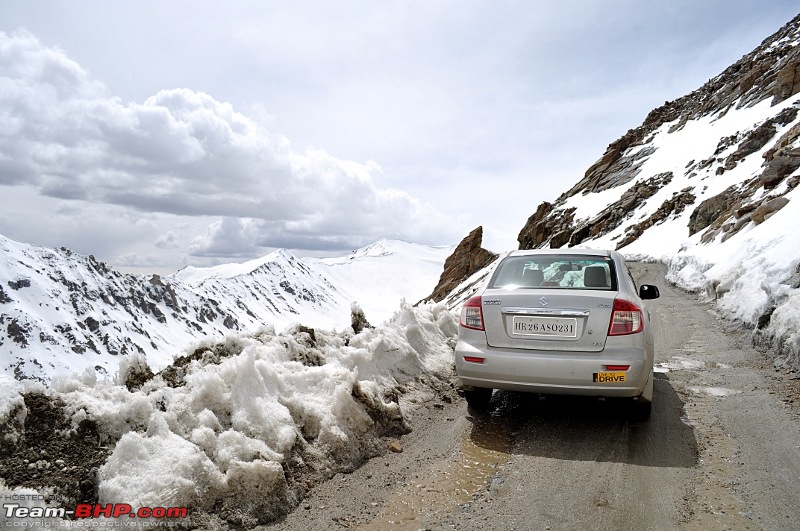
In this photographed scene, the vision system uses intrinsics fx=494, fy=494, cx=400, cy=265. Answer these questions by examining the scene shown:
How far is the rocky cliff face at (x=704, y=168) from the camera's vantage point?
107 ft

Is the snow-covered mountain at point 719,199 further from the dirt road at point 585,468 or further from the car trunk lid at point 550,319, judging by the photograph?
the car trunk lid at point 550,319

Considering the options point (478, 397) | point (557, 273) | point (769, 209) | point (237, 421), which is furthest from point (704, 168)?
point (237, 421)

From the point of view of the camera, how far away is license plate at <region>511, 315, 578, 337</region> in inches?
199

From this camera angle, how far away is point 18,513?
2814 mm

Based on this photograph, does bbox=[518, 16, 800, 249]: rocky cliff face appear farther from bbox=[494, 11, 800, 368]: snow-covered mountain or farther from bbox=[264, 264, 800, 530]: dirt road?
bbox=[264, 264, 800, 530]: dirt road

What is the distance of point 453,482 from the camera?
4.27 metres

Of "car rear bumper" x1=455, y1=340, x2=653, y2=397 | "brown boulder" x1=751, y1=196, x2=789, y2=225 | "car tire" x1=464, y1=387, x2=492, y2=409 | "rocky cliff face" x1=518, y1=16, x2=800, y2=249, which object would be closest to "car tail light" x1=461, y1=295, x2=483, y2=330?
"car rear bumper" x1=455, y1=340, x2=653, y2=397

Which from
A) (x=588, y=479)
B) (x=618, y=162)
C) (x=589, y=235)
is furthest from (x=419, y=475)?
(x=618, y=162)

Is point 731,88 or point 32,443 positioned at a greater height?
point 731,88

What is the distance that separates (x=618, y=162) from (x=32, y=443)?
89.8 meters

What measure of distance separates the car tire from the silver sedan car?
145 mm

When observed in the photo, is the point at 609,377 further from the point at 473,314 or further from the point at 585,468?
the point at 473,314

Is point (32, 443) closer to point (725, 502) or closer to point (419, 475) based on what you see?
point (419, 475)

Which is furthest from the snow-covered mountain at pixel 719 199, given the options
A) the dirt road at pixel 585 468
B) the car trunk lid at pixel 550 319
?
the car trunk lid at pixel 550 319
